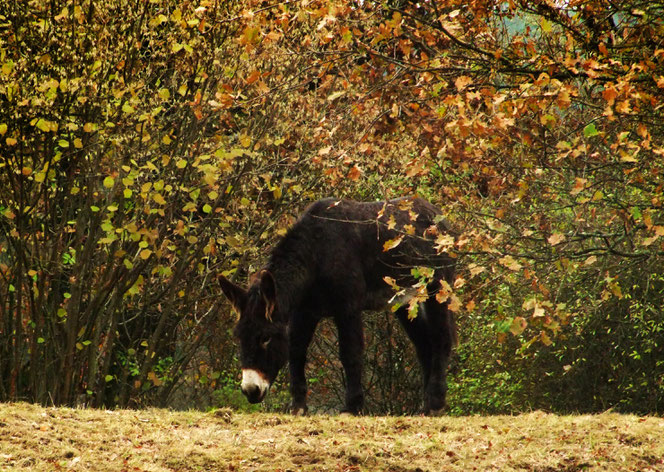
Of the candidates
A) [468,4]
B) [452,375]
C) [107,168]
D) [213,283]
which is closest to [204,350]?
[213,283]

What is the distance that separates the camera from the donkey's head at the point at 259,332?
948 centimetres

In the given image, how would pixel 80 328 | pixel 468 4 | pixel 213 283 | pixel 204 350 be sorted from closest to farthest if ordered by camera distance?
pixel 468 4 < pixel 80 328 < pixel 213 283 < pixel 204 350

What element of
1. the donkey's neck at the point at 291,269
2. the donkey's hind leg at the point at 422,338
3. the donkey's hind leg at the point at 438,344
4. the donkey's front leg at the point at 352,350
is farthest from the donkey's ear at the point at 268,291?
the donkey's hind leg at the point at 438,344

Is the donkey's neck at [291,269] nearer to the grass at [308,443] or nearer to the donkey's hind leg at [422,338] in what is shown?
the grass at [308,443]

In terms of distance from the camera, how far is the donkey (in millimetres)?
9719

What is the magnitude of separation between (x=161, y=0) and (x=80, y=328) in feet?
12.6

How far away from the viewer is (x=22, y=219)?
9977 millimetres

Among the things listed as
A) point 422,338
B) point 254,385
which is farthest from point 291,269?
point 422,338

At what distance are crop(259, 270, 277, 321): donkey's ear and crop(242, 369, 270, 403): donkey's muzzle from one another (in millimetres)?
613

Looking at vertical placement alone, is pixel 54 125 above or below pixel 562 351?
above

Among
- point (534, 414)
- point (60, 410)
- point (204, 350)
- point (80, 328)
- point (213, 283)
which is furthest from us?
point (204, 350)

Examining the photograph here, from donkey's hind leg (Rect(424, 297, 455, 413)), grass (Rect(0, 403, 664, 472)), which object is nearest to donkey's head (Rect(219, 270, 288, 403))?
grass (Rect(0, 403, 664, 472))

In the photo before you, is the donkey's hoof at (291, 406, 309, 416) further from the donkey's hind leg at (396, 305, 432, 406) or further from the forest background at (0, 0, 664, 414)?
the forest background at (0, 0, 664, 414)

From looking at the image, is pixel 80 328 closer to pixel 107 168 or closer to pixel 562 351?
pixel 107 168
